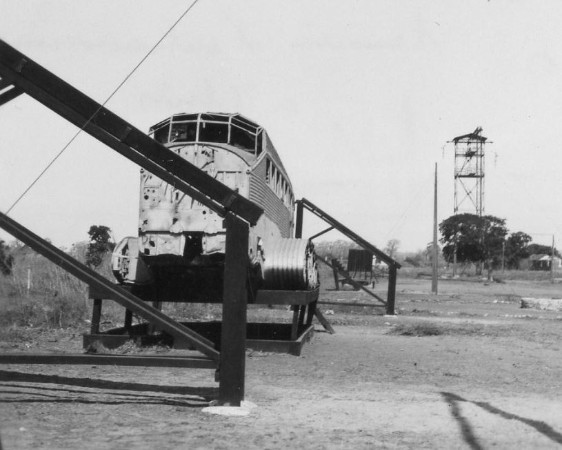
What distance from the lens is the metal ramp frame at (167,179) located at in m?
5.58

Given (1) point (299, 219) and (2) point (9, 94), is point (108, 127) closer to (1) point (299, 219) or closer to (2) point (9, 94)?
(2) point (9, 94)

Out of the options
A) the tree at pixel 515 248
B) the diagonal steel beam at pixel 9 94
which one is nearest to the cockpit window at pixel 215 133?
the diagonal steel beam at pixel 9 94

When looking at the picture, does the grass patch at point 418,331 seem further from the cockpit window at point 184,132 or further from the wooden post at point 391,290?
the cockpit window at point 184,132

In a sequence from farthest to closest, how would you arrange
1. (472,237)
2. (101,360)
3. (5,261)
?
(472,237) < (5,261) < (101,360)

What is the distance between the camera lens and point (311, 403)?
20.2ft

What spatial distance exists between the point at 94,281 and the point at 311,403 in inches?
86.1

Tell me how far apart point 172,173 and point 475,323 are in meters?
11.5

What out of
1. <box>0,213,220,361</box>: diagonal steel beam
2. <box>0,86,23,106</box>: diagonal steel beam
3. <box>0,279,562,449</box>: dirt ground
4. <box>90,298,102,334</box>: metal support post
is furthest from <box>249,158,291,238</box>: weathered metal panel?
<box>0,86,23,106</box>: diagonal steel beam

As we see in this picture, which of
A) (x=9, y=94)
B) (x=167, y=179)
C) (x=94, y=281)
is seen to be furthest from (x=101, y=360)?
(x=9, y=94)

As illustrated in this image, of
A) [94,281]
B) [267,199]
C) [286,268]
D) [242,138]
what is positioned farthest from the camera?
[267,199]

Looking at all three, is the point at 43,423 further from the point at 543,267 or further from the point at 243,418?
the point at 543,267

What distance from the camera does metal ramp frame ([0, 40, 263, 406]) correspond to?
558 centimetres

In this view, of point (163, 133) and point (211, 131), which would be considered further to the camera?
point (163, 133)

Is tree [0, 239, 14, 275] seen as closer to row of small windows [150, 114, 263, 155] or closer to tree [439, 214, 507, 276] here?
row of small windows [150, 114, 263, 155]
